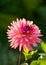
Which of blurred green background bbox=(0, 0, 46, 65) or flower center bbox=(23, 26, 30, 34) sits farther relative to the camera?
blurred green background bbox=(0, 0, 46, 65)

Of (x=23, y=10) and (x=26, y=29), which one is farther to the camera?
(x=23, y=10)

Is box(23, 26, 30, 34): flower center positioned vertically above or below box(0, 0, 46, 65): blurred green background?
below

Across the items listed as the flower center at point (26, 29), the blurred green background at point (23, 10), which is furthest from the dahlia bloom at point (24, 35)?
the blurred green background at point (23, 10)

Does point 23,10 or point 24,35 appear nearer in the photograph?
point 24,35

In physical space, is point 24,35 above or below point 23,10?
below

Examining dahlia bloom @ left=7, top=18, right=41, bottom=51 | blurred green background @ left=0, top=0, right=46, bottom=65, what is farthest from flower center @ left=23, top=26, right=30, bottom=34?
blurred green background @ left=0, top=0, right=46, bottom=65

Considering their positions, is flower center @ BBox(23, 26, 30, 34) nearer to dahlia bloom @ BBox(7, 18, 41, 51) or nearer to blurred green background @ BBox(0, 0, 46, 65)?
dahlia bloom @ BBox(7, 18, 41, 51)

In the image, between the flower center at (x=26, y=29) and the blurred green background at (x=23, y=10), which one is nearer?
the flower center at (x=26, y=29)

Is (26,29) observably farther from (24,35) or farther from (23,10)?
(23,10)

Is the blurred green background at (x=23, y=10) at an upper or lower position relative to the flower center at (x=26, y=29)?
upper

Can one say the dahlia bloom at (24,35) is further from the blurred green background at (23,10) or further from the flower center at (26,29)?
the blurred green background at (23,10)

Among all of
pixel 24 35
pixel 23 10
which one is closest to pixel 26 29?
pixel 24 35

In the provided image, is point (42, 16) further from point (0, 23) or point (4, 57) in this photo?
point (4, 57)
